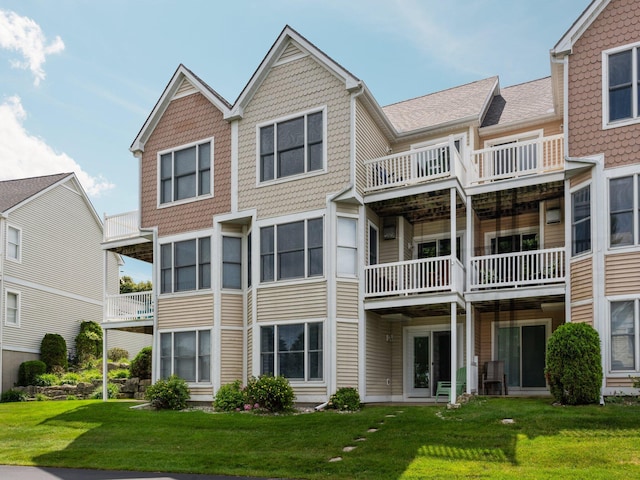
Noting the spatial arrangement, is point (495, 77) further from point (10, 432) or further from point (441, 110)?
point (10, 432)

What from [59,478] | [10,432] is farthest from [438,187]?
[10,432]

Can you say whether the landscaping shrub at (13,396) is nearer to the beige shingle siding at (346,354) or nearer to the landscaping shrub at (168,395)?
the landscaping shrub at (168,395)

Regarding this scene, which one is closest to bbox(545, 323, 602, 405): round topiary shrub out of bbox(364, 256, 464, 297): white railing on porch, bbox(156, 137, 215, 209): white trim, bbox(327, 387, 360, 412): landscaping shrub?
bbox(364, 256, 464, 297): white railing on porch

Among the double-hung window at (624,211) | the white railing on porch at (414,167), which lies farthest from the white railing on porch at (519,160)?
the double-hung window at (624,211)

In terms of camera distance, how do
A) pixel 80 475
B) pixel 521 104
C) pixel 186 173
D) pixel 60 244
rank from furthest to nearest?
1. pixel 60 244
2. pixel 521 104
3. pixel 186 173
4. pixel 80 475

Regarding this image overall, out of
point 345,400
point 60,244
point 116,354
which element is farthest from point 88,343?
point 345,400

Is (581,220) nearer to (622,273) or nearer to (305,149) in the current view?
(622,273)

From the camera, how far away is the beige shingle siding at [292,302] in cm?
1912

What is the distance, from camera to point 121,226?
82.0ft

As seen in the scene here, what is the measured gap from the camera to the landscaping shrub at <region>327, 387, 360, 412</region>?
17.8 meters

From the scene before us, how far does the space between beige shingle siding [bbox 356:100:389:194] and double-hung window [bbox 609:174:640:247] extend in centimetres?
673

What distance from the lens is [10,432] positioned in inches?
703

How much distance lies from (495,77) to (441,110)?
3.17 metres

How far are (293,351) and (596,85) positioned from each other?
10.8 m
